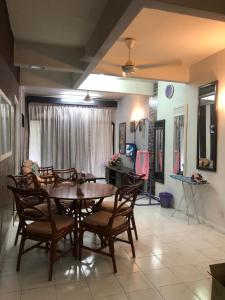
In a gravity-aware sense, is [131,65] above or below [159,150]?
above

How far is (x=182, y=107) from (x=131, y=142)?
8.26ft

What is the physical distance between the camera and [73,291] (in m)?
2.16

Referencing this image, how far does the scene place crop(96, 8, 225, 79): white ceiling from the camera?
9.09 feet

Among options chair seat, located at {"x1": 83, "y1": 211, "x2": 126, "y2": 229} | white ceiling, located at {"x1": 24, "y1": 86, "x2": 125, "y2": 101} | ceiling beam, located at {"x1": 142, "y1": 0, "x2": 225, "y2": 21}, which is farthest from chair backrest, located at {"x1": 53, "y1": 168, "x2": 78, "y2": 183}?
white ceiling, located at {"x1": 24, "y1": 86, "x2": 125, "y2": 101}

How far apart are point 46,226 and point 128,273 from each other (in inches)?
35.9

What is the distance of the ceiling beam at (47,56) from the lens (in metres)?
3.46

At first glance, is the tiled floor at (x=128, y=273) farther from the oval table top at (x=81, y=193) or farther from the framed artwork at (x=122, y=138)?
the framed artwork at (x=122, y=138)

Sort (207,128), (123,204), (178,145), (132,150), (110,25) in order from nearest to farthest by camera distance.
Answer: (110,25) < (123,204) < (207,128) < (178,145) < (132,150)

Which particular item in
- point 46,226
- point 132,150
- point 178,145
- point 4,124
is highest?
point 4,124

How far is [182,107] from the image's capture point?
15.4ft

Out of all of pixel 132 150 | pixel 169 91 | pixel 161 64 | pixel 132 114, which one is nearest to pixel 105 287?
pixel 161 64

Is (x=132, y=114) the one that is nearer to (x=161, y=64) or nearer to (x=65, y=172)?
(x=161, y=64)

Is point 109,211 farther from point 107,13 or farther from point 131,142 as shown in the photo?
point 131,142

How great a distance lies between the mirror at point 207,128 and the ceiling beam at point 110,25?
6.03 ft
